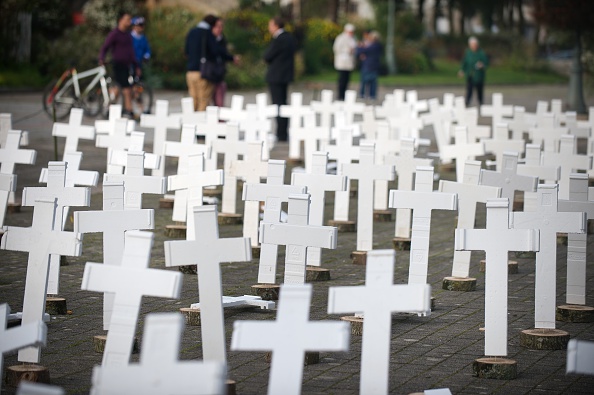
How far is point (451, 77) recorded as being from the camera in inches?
1982

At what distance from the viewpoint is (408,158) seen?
36.9 ft

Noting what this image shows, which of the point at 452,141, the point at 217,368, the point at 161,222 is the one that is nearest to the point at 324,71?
the point at 452,141

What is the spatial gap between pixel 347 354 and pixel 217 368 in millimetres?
3530

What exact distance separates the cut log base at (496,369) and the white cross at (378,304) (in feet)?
5.22

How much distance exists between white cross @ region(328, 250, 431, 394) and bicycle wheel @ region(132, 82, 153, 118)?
56.6ft

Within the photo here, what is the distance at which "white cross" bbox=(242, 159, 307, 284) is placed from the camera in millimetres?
8031

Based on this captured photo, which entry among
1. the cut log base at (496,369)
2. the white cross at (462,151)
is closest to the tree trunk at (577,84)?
the white cross at (462,151)

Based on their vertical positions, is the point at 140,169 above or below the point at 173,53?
below

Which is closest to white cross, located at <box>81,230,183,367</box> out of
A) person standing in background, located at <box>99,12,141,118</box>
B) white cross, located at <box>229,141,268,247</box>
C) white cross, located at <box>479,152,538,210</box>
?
white cross, located at <box>479,152,538,210</box>

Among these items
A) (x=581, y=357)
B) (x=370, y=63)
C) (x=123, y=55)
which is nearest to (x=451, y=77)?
(x=370, y=63)

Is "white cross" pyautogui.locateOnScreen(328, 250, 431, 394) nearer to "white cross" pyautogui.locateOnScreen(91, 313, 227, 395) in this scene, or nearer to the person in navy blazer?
"white cross" pyautogui.locateOnScreen(91, 313, 227, 395)

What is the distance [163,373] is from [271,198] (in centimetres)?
417

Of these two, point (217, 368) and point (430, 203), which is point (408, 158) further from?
point (217, 368)

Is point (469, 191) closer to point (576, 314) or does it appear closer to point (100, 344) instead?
point (576, 314)
